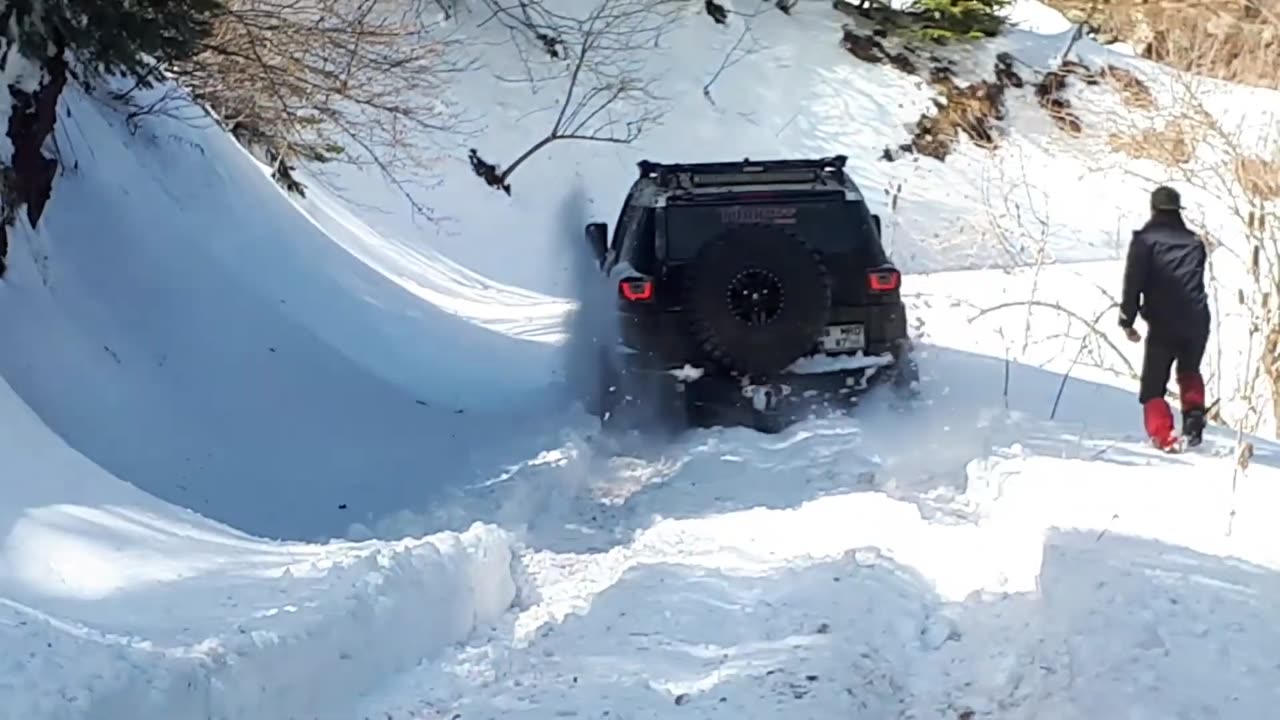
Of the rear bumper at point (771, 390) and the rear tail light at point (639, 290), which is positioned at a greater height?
the rear tail light at point (639, 290)

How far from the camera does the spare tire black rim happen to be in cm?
863

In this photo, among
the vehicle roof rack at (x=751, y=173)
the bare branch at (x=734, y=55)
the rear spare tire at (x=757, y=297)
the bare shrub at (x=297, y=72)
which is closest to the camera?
the rear spare tire at (x=757, y=297)

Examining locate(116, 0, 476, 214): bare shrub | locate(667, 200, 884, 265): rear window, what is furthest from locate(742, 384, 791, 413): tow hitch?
locate(116, 0, 476, 214): bare shrub

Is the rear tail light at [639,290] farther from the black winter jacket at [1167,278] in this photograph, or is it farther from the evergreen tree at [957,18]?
the evergreen tree at [957,18]

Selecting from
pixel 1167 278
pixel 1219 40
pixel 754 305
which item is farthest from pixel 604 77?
pixel 1167 278

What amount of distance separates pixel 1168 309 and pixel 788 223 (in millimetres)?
2379

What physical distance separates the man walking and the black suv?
1.54 metres

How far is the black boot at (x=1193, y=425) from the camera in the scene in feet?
26.6

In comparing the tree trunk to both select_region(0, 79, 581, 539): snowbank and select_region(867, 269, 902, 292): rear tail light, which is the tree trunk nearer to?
select_region(0, 79, 581, 539): snowbank

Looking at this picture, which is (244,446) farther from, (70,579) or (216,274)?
(70,579)

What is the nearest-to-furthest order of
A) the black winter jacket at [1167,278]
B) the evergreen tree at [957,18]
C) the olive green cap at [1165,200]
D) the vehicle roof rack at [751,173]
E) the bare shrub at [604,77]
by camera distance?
Answer: the black winter jacket at [1167,278]
the olive green cap at [1165,200]
the vehicle roof rack at [751,173]
the bare shrub at [604,77]
the evergreen tree at [957,18]

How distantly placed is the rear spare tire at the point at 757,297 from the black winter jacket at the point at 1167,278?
175 centimetres

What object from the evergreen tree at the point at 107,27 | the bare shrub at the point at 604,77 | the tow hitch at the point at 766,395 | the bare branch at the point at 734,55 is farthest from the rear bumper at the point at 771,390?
the bare branch at the point at 734,55

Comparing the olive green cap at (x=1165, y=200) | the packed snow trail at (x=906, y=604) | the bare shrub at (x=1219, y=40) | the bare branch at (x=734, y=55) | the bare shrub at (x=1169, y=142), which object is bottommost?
the packed snow trail at (x=906, y=604)
